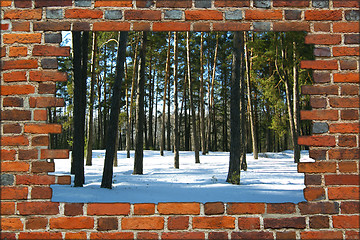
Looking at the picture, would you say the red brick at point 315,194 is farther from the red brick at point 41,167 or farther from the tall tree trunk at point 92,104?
the tall tree trunk at point 92,104

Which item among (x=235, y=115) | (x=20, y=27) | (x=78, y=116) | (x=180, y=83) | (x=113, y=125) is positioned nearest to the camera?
(x=20, y=27)

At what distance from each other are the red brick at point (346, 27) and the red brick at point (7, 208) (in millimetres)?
2904

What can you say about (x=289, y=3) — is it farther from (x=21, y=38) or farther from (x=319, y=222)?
(x=21, y=38)

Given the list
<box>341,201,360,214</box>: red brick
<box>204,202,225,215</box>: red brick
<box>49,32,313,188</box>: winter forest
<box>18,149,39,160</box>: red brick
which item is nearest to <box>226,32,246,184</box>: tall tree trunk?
<box>49,32,313,188</box>: winter forest

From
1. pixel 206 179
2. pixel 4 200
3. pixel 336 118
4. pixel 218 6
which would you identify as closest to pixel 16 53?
pixel 4 200

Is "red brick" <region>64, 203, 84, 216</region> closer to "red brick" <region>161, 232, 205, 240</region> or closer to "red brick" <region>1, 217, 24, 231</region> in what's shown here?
"red brick" <region>1, 217, 24, 231</region>

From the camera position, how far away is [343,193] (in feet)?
7.55

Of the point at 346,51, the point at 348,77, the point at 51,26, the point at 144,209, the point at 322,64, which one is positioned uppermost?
the point at 51,26

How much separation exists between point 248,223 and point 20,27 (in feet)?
7.86

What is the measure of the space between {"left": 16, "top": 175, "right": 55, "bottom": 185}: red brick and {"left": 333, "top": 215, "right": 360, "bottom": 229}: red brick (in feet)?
7.33

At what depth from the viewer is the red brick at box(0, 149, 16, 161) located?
89.8 inches

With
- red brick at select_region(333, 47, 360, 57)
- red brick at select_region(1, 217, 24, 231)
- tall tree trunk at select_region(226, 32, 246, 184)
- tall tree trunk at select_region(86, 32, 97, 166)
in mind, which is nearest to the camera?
red brick at select_region(1, 217, 24, 231)

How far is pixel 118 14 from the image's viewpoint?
7.83 feet

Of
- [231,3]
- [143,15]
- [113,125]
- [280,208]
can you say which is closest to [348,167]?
[280,208]
